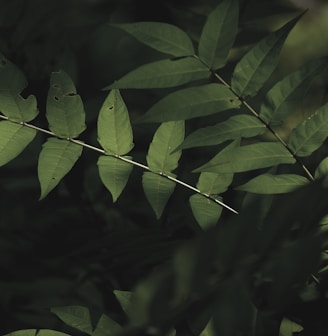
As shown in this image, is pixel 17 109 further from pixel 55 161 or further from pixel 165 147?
pixel 165 147

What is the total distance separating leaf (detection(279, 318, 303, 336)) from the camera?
1109 mm

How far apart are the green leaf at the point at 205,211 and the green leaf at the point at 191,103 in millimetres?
142

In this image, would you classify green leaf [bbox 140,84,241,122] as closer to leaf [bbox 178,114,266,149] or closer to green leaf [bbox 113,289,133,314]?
leaf [bbox 178,114,266,149]

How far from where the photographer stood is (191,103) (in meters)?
1.19

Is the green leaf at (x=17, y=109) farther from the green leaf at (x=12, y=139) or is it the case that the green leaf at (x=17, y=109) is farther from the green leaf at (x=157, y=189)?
the green leaf at (x=157, y=189)

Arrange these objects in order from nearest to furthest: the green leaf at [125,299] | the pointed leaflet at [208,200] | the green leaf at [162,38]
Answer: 1. the green leaf at [125,299]
2. the pointed leaflet at [208,200]
3. the green leaf at [162,38]

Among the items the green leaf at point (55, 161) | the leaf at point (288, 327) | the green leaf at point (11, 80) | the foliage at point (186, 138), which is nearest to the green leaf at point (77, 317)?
the foliage at point (186, 138)

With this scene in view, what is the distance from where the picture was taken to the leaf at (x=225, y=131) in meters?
1.17

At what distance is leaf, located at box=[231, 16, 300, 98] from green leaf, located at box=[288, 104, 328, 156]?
109mm

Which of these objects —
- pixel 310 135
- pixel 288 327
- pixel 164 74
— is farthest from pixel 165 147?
pixel 288 327

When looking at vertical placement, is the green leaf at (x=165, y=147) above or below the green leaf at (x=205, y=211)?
above

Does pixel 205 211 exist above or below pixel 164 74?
below

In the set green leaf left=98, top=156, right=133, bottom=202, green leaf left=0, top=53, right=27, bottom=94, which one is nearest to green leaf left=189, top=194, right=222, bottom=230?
green leaf left=98, top=156, right=133, bottom=202

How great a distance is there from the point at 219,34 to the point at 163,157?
24 cm
